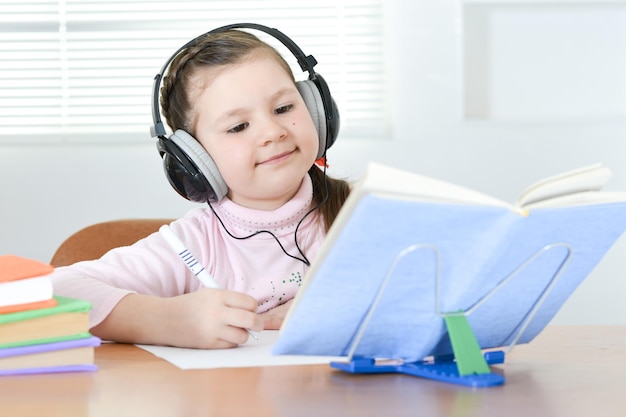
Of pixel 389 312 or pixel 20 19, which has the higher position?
pixel 20 19

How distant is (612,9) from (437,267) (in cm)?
279

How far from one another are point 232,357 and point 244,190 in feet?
1.98

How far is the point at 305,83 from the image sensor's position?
1.62 metres

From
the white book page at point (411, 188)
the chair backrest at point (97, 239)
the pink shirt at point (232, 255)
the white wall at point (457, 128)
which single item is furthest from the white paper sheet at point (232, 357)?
the white wall at point (457, 128)

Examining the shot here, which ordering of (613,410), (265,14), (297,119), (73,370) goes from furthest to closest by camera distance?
(265,14), (297,119), (73,370), (613,410)

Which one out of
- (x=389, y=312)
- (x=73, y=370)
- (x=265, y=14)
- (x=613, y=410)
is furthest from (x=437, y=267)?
(x=265, y=14)

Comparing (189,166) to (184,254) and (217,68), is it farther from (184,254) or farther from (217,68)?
(184,254)

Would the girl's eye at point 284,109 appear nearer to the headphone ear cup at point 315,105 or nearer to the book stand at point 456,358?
the headphone ear cup at point 315,105

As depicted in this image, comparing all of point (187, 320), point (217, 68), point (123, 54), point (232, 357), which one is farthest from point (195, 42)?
point (123, 54)

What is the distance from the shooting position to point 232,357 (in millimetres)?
998

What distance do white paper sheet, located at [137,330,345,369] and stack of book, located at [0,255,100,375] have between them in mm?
102

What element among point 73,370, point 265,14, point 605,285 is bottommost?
point 605,285

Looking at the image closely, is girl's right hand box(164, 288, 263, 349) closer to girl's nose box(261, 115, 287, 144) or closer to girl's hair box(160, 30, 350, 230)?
girl's nose box(261, 115, 287, 144)

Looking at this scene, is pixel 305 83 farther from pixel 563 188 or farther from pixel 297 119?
pixel 563 188
